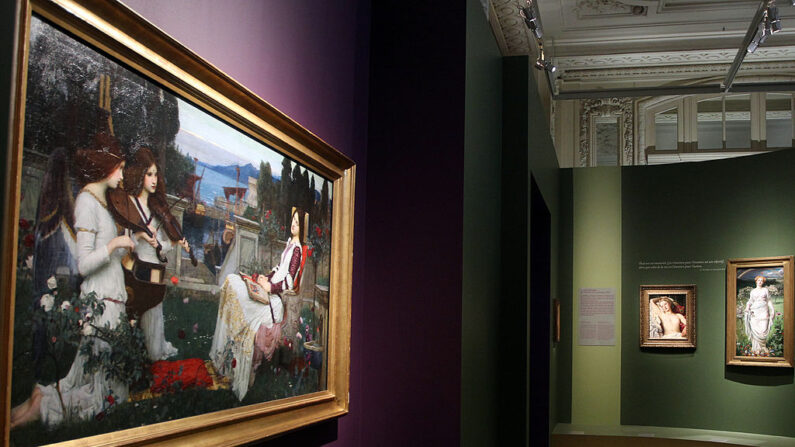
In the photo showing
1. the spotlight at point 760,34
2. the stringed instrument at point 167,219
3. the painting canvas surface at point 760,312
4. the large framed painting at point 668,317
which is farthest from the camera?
the large framed painting at point 668,317

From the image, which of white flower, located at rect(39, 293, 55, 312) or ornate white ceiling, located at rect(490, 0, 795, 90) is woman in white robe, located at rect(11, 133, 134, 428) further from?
ornate white ceiling, located at rect(490, 0, 795, 90)

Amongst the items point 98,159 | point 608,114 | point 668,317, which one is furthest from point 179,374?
point 608,114

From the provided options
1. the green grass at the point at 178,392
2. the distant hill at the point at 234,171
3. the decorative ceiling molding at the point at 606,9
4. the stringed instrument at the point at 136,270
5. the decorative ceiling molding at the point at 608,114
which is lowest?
the green grass at the point at 178,392

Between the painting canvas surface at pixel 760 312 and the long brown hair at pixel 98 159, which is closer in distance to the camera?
the long brown hair at pixel 98 159

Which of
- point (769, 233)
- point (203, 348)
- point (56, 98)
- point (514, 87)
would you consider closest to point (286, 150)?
point (203, 348)

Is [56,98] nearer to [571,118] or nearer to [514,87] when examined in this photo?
[514,87]

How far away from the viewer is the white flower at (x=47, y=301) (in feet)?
7.60

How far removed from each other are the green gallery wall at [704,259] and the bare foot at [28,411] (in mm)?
11995

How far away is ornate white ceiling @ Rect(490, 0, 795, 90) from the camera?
1498 cm

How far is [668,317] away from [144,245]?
464 inches

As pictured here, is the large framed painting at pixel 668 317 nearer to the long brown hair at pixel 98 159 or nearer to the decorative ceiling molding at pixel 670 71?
the decorative ceiling molding at pixel 670 71

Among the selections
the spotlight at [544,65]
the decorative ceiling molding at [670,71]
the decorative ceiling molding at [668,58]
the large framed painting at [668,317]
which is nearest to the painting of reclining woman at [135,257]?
the spotlight at [544,65]

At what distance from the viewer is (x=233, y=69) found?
3.51m

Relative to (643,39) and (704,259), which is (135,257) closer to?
(704,259)
